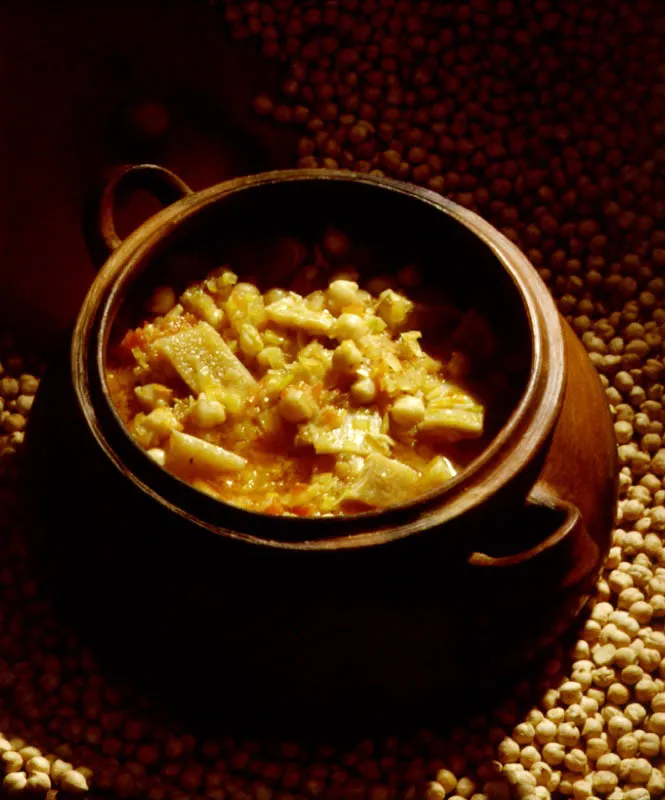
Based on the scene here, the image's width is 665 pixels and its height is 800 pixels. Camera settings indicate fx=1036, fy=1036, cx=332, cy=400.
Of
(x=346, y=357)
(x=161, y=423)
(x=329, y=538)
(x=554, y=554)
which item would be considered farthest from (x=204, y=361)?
(x=554, y=554)

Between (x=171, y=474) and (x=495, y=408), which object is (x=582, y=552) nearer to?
(x=495, y=408)

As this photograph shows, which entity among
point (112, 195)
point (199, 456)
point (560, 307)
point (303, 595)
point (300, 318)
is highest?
point (112, 195)

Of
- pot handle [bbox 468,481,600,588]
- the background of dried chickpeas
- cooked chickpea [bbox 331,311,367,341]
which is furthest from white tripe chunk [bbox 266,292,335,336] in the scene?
the background of dried chickpeas

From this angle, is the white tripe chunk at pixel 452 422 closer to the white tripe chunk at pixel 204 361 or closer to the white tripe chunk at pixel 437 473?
the white tripe chunk at pixel 437 473

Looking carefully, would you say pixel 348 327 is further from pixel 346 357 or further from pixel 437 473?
pixel 437 473

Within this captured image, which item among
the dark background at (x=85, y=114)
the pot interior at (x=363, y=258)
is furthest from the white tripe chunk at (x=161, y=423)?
the dark background at (x=85, y=114)
